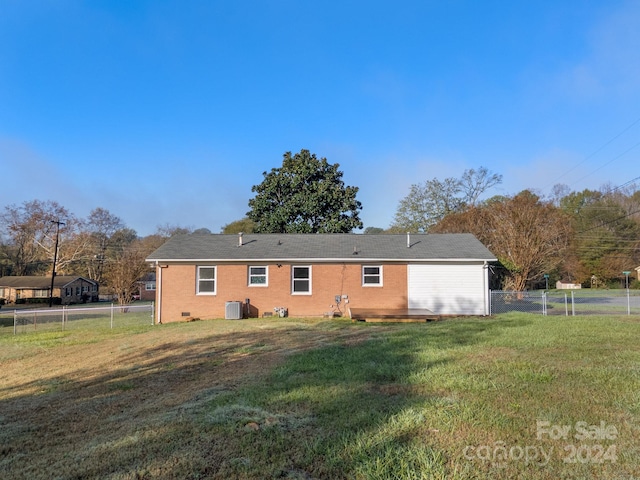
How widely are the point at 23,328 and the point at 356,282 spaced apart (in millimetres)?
13935

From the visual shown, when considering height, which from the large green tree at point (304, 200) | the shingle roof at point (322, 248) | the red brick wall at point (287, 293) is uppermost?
the large green tree at point (304, 200)

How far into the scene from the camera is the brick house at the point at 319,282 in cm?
1636

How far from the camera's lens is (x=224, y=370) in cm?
686

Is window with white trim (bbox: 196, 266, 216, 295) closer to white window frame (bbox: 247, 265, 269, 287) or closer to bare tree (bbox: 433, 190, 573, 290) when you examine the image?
white window frame (bbox: 247, 265, 269, 287)

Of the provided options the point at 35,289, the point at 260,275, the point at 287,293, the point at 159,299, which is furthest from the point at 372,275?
the point at 35,289

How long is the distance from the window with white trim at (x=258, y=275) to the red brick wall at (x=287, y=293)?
0.18 metres

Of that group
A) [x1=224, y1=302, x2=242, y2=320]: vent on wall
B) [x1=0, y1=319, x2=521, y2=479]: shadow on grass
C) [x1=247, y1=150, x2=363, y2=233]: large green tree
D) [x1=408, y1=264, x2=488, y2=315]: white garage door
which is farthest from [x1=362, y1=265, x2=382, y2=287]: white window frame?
[x1=247, y1=150, x2=363, y2=233]: large green tree

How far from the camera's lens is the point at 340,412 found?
4316mm

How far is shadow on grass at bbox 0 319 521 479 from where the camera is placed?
3232 millimetres

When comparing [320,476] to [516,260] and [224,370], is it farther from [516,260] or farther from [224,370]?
[516,260]

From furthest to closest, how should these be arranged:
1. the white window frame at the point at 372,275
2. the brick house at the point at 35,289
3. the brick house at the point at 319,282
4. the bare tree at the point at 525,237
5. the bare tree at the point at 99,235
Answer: the bare tree at the point at 99,235 < the brick house at the point at 35,289 < the bare tree at the point at 525,237 < the white window frame at the point at 372,275 < the brick house at the point at 319,282

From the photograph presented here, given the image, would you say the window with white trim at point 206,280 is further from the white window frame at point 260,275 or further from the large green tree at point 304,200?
the large green tree at point 304,200

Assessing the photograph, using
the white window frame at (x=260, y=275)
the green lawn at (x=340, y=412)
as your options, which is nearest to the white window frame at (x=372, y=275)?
the white window frame at (x=260, y=275)

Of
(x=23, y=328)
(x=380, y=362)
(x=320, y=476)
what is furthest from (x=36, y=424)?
(x=23, y=328)
